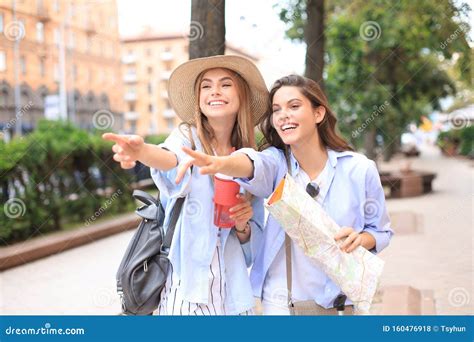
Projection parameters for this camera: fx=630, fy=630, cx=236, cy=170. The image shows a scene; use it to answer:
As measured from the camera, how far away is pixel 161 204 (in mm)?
2346

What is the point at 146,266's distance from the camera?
2258mm

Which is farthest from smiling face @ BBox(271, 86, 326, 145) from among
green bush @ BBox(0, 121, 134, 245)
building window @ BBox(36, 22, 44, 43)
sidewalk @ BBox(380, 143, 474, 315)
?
building window @ BBox(36, 22, 44, 43)

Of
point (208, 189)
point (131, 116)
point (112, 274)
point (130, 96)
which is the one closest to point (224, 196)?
point (208, 189)

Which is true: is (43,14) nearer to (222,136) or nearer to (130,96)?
(130,96)

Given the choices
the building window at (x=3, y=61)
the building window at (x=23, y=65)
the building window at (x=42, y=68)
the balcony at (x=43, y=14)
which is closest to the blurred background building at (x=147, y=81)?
the balcony at (x=43, y=14)

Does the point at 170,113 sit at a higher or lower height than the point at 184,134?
higher

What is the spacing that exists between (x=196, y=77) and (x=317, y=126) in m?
0.49

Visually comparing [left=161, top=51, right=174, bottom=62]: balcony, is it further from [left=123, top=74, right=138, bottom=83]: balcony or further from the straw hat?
the straw hat

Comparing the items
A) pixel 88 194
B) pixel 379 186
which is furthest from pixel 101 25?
pixel 379 186

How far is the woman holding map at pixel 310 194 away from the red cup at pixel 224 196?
13 centimetres

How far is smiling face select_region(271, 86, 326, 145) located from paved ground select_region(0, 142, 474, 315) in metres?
2.88

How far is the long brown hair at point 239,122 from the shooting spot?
2299 millimetres

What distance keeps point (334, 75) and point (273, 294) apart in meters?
9.91

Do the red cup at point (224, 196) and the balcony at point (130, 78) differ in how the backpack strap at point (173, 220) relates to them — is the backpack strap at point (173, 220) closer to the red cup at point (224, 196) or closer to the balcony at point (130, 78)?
the red cup at point (224, 196)
